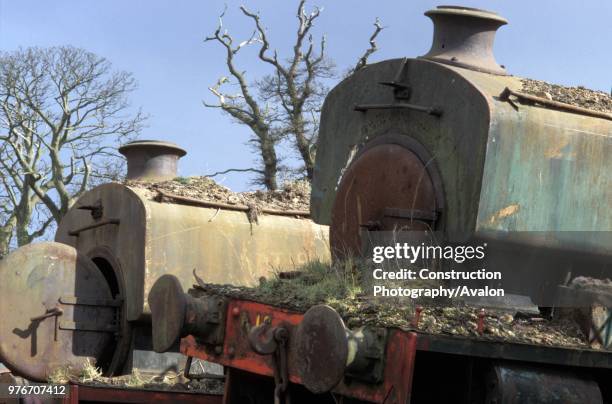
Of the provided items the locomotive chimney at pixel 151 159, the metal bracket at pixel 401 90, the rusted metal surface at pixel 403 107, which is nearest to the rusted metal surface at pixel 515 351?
the rusted metal surface at pixel 403 107

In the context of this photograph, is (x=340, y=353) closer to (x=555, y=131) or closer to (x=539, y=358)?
(x=539, y=358)

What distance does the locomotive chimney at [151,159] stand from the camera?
39.8 feet

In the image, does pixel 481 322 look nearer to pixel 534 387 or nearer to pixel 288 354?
pixel 534 387

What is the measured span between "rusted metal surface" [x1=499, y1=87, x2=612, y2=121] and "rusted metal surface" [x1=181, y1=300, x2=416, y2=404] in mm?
1626

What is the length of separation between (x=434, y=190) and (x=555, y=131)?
2.56 ft

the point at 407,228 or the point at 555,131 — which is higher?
the point at 555,131

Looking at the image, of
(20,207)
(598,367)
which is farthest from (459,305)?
(20,207)

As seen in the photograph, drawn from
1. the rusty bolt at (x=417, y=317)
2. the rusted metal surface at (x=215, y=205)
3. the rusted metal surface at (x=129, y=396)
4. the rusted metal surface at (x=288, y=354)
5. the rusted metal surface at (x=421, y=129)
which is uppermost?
the rusted metal surface at (x=421, y=129)

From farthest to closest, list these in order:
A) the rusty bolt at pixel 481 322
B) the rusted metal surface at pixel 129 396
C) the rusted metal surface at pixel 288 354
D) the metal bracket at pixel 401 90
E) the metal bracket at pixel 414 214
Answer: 1. the rusted metal surface at pixel 129 396
2. the metal bracket at pixel 401 90
3. the metal bracket at pixel 414 214
4. the rusty bolt at pixel 481 322
5. the rusted metal surface at pixel 288 354

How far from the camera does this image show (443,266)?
6781mm

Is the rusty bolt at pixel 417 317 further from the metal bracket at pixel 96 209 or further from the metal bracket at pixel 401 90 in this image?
the metal bracket at pixel 96 209

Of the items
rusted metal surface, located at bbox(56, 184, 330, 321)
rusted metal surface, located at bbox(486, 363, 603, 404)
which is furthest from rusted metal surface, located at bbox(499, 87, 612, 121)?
rusted metal surface, located at bbox(56, 184, 330, 321)

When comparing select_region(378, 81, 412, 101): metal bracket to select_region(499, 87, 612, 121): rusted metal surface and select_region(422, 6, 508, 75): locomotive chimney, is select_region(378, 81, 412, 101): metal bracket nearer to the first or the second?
select_region(422, 6, 508, 75): locomotive chimney

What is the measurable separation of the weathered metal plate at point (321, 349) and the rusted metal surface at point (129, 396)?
243 centimetres
